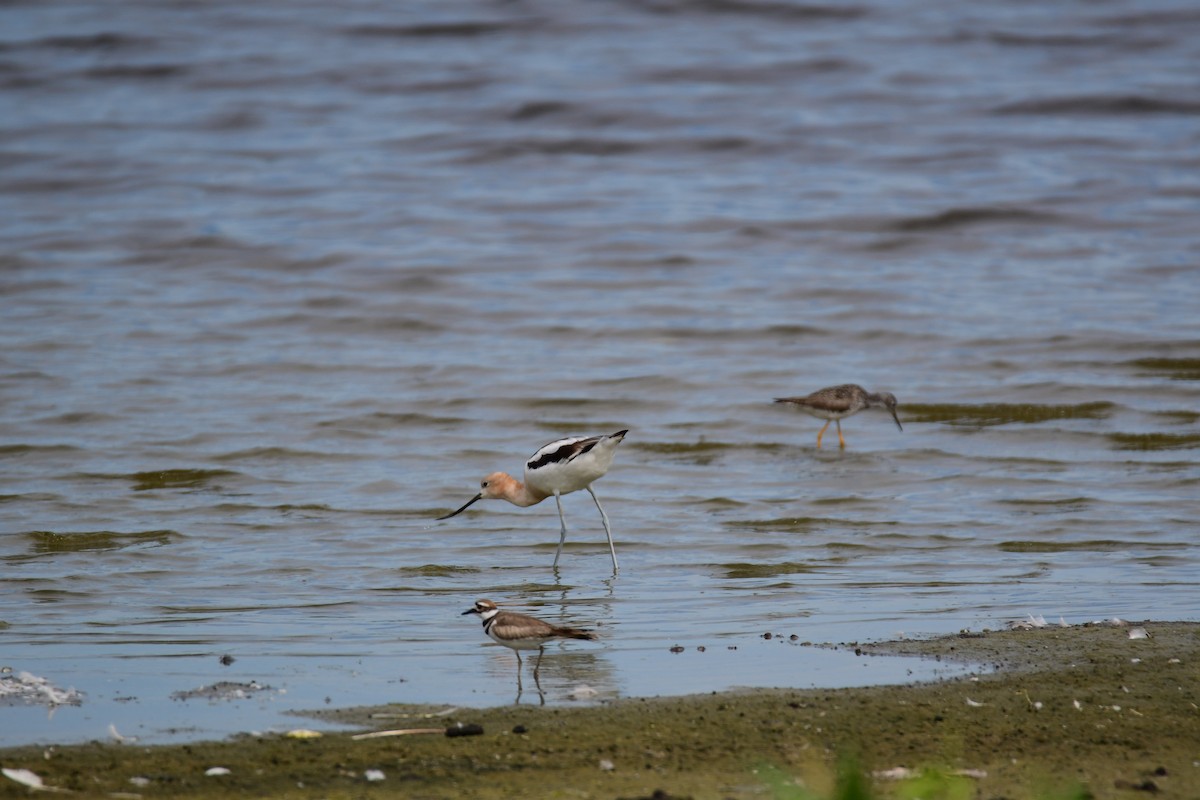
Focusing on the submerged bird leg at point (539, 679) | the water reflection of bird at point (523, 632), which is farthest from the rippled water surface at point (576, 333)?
the water reflection of bird at point (523, 632)

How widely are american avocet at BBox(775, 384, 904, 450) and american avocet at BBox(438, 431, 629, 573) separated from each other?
4549 millimetres

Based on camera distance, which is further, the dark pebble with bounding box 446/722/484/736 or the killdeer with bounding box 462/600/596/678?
the killdeer with bounding box 462/600/596/678

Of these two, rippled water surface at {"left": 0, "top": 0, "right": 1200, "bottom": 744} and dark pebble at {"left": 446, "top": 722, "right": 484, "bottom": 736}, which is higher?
dark pebble at {"left": 446, "top": 722, "right": 484, "bottom": 736}

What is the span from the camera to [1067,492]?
1124 cm

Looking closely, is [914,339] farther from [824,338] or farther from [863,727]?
[863,727]

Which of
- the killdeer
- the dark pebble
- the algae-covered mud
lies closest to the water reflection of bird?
the killdeer

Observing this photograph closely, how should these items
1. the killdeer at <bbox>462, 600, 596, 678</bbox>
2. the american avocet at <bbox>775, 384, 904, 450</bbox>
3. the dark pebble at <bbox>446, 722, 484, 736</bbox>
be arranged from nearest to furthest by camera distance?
the dark pebble at <bbox>446, 722, 484, 736</bbox>, the killdeer at <bbox>462, 600, 596, 678</bbox>, the american avocet at <bbox>775, 384, 904, 450</bbox>

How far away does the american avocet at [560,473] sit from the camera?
9.53 meters

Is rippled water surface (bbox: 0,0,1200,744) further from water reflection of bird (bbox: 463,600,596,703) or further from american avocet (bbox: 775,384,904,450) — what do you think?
american avocet (bbox: 775,384,904,450)

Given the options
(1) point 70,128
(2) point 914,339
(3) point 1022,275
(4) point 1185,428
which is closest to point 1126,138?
(3) point 1022,275

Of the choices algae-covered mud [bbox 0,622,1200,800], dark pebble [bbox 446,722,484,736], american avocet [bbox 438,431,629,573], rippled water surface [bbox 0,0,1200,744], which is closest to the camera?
algae-covered mud [bbox 0,622,1200,800]

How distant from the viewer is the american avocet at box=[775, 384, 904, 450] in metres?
14.0

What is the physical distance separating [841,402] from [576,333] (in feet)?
15.3

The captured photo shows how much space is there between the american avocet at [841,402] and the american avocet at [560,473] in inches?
179
